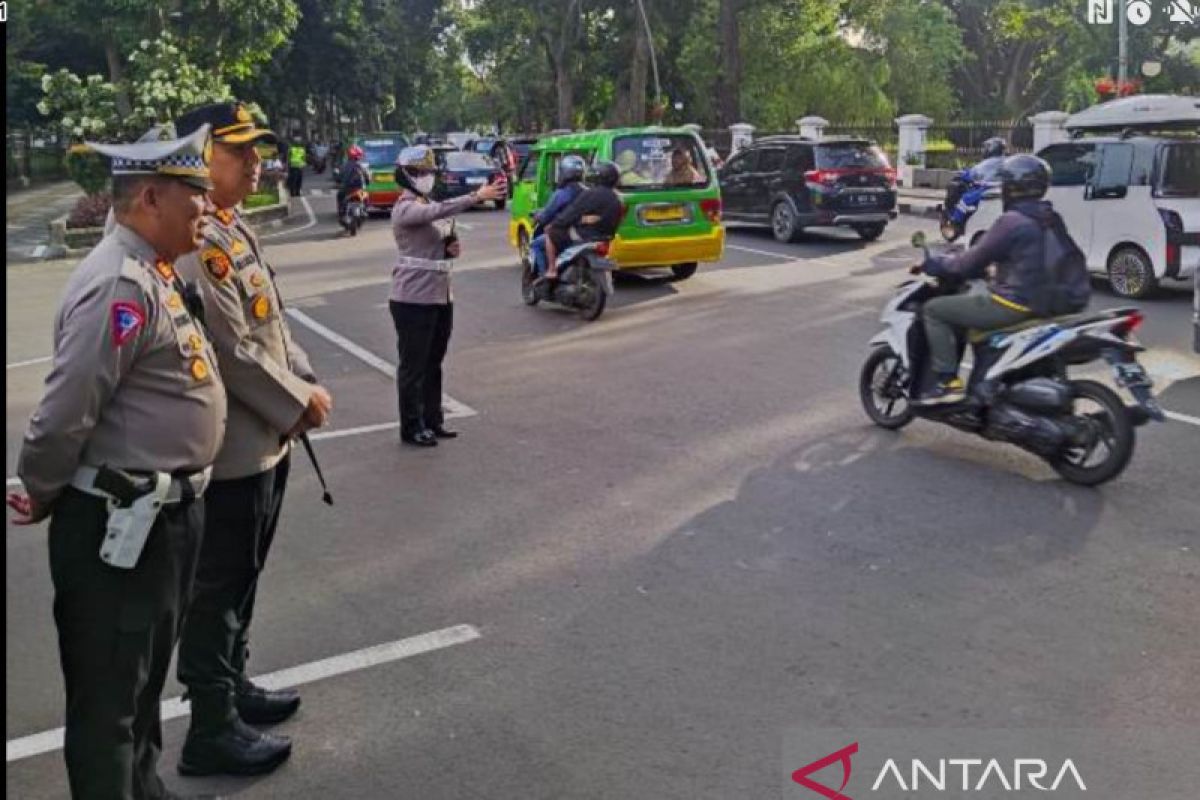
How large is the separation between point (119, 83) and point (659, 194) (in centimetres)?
1494

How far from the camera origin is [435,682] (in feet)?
13.9

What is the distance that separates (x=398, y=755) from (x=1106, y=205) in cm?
1088

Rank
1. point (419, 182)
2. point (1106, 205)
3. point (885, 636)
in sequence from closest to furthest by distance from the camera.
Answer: point (885, 636), point (419, 182), point (1106, 205)

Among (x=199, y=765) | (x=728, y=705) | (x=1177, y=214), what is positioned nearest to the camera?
(x=199, y=765)

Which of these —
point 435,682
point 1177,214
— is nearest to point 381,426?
point 435,682

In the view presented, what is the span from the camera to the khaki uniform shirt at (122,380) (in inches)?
112

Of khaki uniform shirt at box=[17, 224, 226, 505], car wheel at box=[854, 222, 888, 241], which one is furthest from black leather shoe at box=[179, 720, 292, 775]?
car wheel at box=[854, 222, 888, 241]

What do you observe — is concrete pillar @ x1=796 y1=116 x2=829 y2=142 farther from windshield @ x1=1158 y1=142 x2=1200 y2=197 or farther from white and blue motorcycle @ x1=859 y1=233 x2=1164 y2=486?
white and blue motorcycle @ x1=859 y1=233 x2=1164 y2=486

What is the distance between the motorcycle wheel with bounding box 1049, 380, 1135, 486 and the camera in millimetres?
6168

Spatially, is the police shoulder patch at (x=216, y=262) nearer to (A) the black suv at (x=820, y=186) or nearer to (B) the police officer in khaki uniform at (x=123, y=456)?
(B) the police officer in khaki uniform at (x=123, y=456)

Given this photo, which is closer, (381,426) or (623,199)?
(381,426)

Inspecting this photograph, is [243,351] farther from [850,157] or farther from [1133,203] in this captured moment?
[850,157]

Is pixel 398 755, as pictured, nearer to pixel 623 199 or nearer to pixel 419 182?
pixel 419 182

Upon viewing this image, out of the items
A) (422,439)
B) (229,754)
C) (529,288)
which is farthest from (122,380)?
(529,288)
